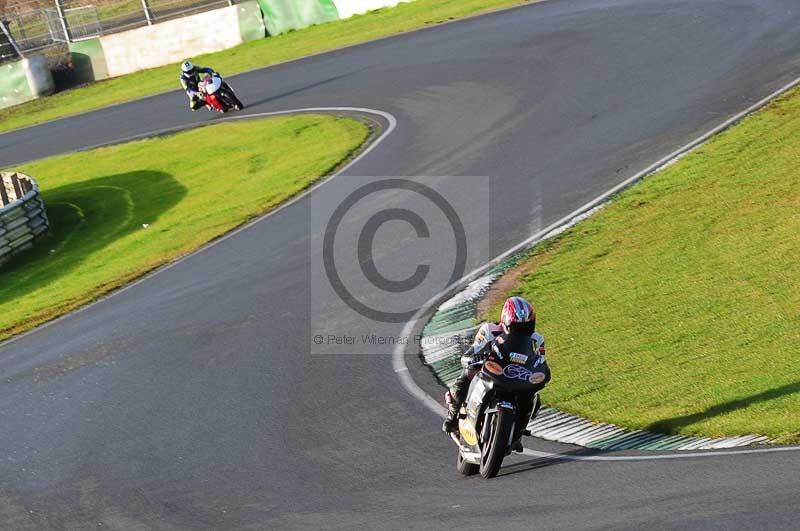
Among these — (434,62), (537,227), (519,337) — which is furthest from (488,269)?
(434,62)

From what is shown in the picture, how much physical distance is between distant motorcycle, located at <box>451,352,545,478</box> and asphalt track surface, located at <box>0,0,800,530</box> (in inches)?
10.0

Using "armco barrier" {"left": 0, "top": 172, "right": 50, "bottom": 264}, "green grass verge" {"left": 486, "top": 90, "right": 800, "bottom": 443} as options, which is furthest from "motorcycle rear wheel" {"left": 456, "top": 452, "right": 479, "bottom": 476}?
"armco barrier" {"left": 0, "top": 172, "right": 50, "bottom": 264}

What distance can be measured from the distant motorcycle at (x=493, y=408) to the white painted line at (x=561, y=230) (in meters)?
0.76

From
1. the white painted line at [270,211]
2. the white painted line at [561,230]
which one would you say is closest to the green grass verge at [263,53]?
the white painted line at [270,211]

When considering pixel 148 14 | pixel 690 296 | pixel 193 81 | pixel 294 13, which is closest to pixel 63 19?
pixel 148 14

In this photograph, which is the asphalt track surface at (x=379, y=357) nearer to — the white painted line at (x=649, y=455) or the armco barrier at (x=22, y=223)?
the white painted line at (x=649, y=455)

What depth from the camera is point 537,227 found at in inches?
673

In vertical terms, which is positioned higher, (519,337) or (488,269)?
(519,337)

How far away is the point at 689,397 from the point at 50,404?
7335 millimetres

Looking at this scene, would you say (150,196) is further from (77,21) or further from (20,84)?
(77,21)

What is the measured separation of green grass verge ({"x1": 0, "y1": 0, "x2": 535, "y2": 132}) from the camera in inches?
1383

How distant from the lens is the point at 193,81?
2991 cm

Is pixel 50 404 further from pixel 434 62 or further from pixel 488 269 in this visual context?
pixel 434 62

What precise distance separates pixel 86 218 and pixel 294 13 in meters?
17.2
